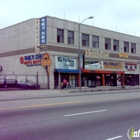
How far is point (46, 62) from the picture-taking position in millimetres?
33500

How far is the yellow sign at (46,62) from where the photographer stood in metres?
33.4

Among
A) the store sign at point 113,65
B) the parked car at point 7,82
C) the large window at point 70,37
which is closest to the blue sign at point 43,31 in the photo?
the large window at point 70,37

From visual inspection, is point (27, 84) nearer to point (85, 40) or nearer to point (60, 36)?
point (60, 36)

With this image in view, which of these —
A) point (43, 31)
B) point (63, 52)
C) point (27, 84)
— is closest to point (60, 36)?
point (63, 52)

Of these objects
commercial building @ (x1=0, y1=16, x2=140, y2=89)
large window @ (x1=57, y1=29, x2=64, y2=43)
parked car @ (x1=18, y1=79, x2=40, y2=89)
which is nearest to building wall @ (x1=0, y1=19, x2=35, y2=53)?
commercial building @ (x1=0, y1=16, x2=140, y2=89)

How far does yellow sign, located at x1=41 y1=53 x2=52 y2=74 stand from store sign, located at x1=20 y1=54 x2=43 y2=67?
39.6 inches

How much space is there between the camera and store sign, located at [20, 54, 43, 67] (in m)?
35.1

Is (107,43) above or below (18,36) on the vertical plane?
below

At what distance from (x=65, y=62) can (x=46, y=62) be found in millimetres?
3690

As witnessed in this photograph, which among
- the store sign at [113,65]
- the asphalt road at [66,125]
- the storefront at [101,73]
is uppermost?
the store sign at [113,65]

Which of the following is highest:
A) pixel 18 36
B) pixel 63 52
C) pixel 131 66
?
pixel 18 36

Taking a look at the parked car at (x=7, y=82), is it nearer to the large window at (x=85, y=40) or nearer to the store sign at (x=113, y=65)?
the large window at (x=85, y=40)

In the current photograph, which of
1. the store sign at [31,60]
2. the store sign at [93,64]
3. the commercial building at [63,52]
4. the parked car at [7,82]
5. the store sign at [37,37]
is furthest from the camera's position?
the store sign at [93,64]

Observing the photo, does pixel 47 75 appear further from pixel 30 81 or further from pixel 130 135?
pixel 130 135
